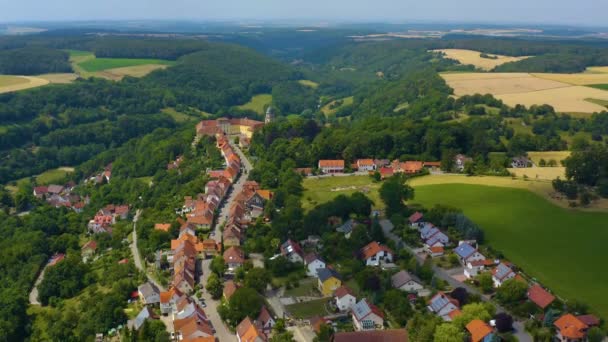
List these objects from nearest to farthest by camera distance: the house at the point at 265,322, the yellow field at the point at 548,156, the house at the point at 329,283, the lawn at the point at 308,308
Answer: the house at the point at 265,322, the lawn at the point at 308,308, the house at the point at 329,283, the yellow field at the point at 548,156

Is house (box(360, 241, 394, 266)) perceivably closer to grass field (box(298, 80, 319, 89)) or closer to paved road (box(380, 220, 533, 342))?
paved road (box(380, 220, 533, 342))

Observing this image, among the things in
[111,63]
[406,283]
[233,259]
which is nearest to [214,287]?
[233,259]

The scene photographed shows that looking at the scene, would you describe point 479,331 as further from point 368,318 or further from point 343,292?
point 343,292

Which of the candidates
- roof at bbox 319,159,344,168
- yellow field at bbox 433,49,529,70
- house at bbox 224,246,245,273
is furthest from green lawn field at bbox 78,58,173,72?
house at bbox 224,246,245,273


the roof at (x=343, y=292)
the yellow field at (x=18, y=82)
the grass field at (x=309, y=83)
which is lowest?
the grass field at (x=309, y=83)

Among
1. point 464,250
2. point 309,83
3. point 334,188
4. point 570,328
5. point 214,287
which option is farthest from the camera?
point 309,83

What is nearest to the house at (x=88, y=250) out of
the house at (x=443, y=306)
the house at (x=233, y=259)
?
the house at (x=233, y=259)

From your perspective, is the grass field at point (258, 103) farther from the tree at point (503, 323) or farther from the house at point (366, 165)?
the tree at point (503, 323)
